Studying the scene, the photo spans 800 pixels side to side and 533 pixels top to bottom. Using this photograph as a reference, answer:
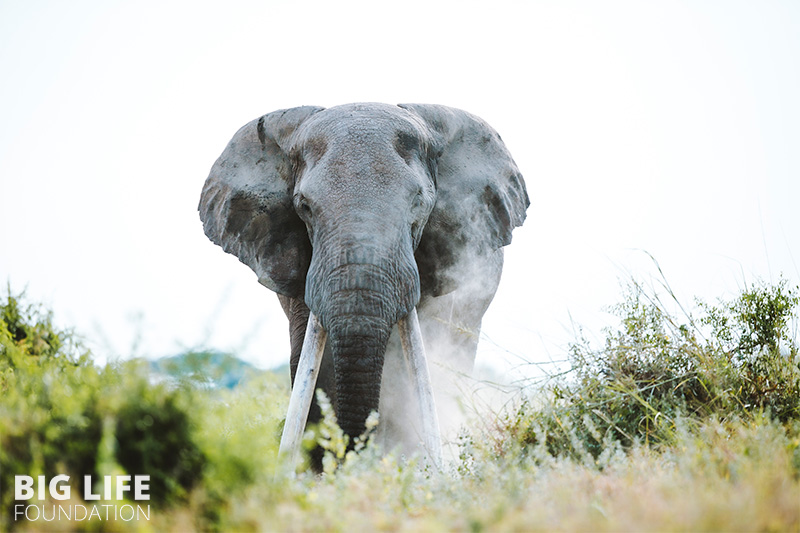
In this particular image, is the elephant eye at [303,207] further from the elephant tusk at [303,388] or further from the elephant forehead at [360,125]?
the elephant tusk at [303,388]

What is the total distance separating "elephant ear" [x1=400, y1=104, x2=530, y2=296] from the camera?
7.73m

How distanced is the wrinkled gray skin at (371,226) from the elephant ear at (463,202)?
0.04 feet

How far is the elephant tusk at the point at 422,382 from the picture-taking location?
20.9 feet

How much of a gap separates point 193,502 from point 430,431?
316 cm

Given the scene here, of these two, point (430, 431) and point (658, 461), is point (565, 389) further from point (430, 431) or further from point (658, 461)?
point (658, 461)

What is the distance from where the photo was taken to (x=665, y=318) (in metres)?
6.91

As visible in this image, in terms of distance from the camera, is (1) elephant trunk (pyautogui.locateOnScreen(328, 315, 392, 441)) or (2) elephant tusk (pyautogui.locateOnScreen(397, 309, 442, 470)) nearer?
(1) elephant trunk (pyautogui.locateOnScreen(328, 315, 392, 441))

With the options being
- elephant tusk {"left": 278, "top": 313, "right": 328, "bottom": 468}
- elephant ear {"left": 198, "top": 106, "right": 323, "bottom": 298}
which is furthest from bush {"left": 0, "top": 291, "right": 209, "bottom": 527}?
elephant ear {"left": 198, "top": 106, "right": 323, "bottom": 298}

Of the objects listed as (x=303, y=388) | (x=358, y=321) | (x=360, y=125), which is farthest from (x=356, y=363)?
(x=360, y=125)

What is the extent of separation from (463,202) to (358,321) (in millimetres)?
2167

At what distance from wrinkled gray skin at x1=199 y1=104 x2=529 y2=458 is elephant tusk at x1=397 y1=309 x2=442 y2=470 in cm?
19

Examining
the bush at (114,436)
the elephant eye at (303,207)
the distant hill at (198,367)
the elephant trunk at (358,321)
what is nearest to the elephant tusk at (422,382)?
the elephant trunk at (358,321)

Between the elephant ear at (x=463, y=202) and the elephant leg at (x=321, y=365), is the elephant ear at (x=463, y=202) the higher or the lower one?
the higher one

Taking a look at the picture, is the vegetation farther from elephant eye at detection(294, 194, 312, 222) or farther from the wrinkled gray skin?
elephant eye at detection(294, 194, 312, 222)
